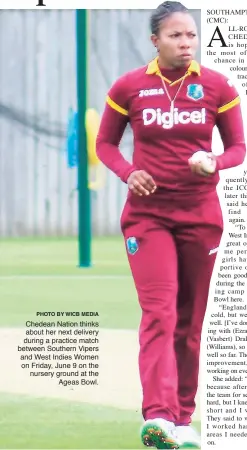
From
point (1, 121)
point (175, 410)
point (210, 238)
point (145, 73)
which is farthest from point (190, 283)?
point (1, 121)

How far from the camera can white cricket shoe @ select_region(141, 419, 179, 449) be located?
142 inches

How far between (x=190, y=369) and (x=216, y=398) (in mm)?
227

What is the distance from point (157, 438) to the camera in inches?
142

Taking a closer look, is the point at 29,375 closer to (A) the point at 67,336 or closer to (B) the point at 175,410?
(A) the point at 67,336

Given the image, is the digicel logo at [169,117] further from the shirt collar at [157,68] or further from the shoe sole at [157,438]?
the shoe sole at [157,438]

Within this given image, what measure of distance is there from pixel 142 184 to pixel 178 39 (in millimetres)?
450

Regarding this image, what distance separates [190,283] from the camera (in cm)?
382

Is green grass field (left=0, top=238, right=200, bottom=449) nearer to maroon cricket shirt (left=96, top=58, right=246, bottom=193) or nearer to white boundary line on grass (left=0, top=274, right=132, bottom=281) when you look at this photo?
white boundary line on grass (left=0, top=274, right=132, bottom=281)

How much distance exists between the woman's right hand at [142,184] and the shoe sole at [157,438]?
2.15ft

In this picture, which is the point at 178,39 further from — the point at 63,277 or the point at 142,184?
the point at 63,277

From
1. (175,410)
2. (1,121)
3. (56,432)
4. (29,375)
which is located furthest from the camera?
(1,121)

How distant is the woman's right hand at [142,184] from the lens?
3633 millimetres

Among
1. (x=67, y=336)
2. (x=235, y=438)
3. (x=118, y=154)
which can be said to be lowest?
(x=235, y=438)

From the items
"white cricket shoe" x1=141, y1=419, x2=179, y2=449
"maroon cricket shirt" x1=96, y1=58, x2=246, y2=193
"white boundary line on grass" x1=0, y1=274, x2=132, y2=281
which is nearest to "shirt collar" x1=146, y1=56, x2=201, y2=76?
"maroon cricket shirt" x1=96, y1=58, x2=246, y2=193
